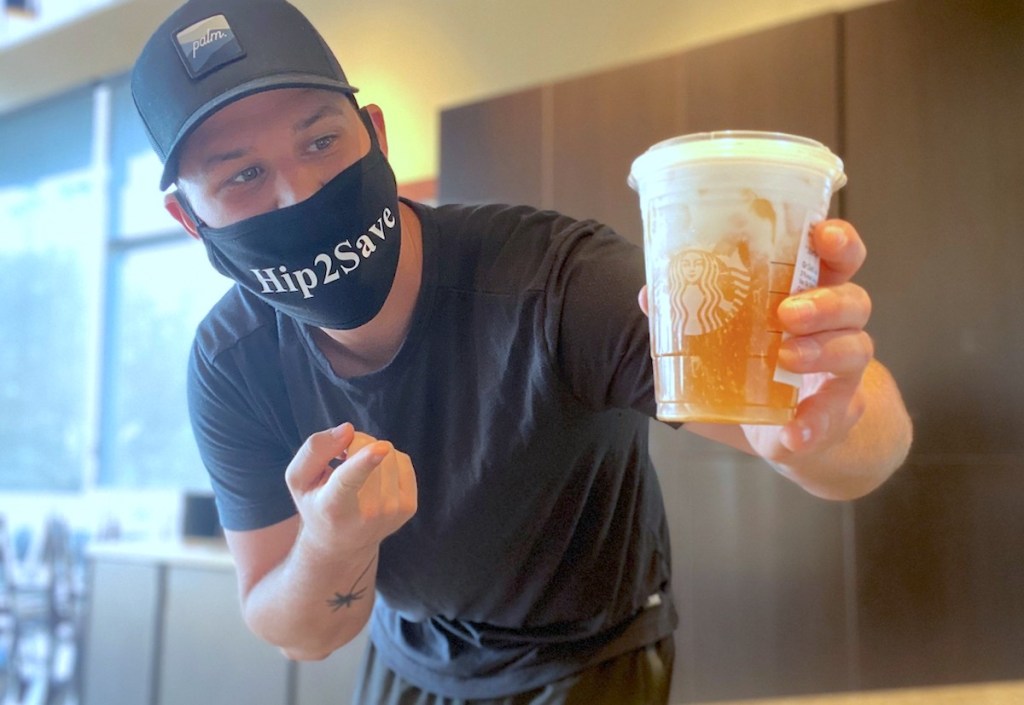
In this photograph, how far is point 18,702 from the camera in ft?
6.02

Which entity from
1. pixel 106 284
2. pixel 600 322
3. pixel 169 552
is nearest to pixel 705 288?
pixel 600 322

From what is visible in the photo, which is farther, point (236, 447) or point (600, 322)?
point (236, 447)

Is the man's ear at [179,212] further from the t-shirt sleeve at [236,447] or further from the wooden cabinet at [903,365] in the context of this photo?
the wooden cabinet at [903,365]

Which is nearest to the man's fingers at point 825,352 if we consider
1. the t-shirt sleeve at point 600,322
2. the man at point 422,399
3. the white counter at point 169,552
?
the man at point 422,399

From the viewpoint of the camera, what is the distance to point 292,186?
510mm

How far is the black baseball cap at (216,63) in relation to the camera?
0.48m

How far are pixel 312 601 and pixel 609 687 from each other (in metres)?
0.27

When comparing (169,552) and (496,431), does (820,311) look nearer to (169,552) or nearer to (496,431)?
(496,431)

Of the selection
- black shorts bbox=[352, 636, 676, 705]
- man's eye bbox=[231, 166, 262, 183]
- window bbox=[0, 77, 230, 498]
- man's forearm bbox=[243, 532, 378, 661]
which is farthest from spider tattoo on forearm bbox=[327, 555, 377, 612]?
man's eye bbox=[231, 166, 262, 183]

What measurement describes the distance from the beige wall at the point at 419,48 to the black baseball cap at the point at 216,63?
0.28 ft

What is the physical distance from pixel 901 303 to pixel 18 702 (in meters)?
2.09

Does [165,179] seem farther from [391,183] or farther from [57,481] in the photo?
[57,481]

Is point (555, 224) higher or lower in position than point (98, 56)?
lower

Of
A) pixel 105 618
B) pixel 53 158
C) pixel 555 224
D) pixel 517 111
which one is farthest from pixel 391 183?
pixel 105 618
